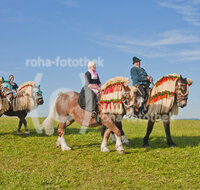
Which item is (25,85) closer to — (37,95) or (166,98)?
(37,95)

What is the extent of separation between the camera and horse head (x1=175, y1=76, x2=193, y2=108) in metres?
8.70

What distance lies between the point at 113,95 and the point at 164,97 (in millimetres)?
2446

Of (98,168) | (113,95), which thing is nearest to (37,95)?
(113,95)

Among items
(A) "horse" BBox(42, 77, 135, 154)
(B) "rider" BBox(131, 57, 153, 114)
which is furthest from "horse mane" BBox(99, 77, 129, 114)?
(B) "rider" BBox(131, 57, 153, 114)

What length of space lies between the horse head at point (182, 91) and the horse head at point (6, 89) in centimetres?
850

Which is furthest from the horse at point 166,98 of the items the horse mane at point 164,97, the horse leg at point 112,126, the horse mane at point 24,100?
the horse mane at point 24,100

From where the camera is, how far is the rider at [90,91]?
8.23 m

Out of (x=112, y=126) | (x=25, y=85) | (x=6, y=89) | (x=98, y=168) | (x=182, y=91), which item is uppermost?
(x=25, y=85)

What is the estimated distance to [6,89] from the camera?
12.1 m

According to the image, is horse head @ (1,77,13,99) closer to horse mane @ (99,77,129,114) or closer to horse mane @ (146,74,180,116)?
horse mane @ (99,77,129,114)

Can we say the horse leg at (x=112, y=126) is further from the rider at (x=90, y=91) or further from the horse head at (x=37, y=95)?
the horse head at (x=37, y=95)

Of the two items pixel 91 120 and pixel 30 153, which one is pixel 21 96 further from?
pixel 91 120

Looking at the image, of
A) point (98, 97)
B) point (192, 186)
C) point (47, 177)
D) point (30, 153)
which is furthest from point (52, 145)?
point (192, 186)

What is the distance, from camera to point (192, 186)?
213 inches
